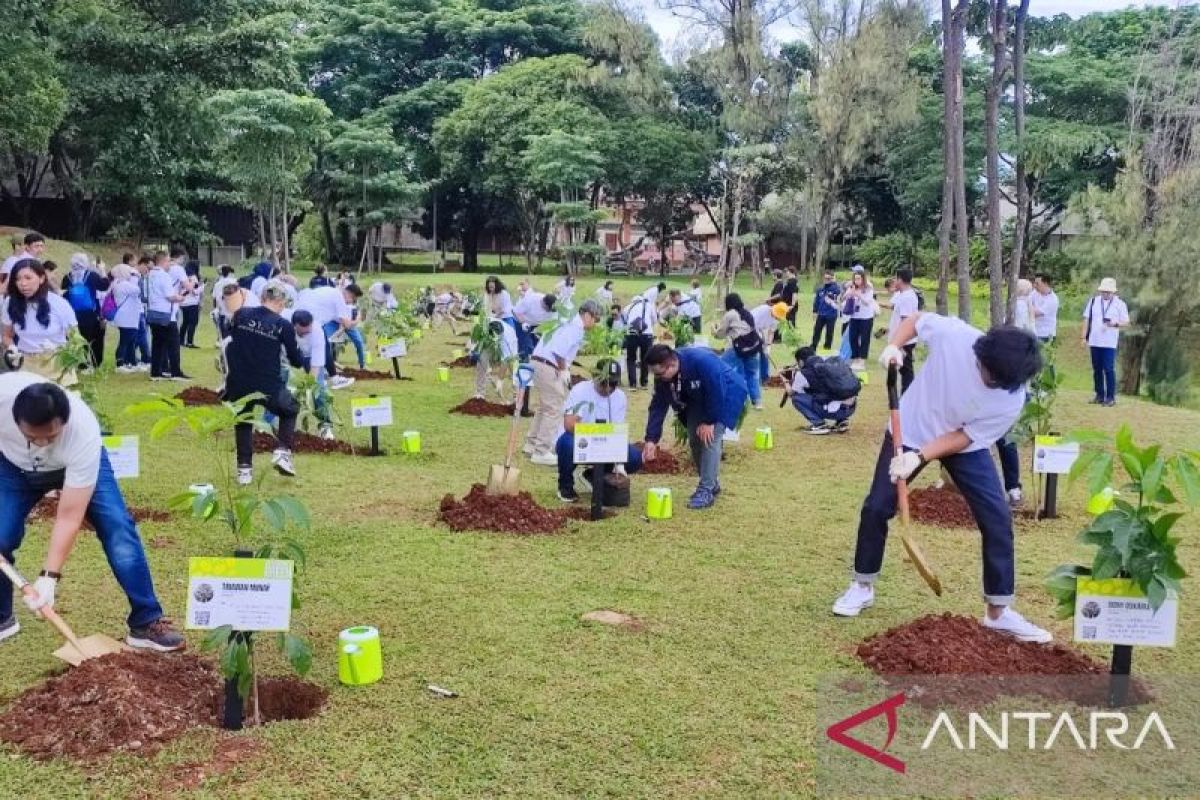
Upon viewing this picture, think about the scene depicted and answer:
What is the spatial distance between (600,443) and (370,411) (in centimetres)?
295

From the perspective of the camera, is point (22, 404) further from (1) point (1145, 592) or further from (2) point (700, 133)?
(2) point (700, 133)

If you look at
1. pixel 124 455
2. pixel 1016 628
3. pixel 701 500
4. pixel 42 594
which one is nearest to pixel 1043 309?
pixel 701 500

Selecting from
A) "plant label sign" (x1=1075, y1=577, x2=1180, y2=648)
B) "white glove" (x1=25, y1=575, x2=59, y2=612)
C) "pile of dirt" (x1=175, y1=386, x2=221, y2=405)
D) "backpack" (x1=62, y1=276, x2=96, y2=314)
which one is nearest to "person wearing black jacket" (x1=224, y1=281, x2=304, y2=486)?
"white glove" (x1=25, y1=575, x2=59, y2=612)

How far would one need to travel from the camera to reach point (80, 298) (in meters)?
12.8

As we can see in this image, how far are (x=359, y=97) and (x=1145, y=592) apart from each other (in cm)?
3893

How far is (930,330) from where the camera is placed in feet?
16.1

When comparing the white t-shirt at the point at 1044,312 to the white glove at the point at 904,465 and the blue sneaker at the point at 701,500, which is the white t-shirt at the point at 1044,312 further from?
the white glove at the point at 904,465

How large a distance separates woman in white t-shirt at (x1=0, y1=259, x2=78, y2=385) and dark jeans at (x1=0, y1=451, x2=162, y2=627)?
4285mm

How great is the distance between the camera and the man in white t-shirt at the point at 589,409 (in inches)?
304

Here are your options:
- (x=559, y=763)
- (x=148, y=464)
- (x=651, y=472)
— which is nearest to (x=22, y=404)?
(x=559, y=763)

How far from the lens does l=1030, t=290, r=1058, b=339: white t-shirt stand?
14039 millimetres

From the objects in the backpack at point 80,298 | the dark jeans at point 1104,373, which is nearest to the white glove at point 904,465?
the dark jeans at point 1104,373

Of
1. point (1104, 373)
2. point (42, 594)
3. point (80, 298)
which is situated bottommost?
point (42, 594)

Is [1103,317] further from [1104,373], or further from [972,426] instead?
[972,426]
